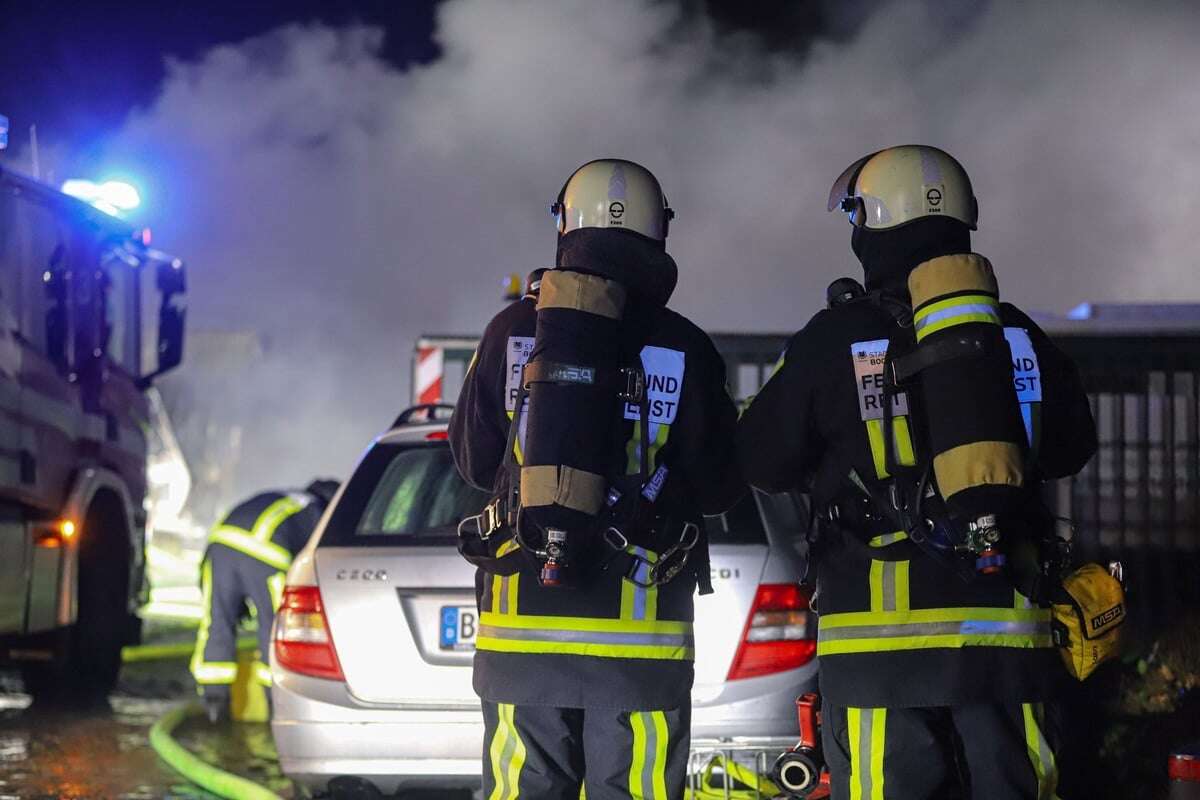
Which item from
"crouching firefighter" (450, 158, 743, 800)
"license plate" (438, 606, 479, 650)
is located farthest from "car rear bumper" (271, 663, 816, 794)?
"crouching firefighter" (450, 158, 743, 800)

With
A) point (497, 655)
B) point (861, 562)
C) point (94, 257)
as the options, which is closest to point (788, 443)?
point (861, 562)

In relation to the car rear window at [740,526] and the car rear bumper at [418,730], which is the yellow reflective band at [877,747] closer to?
the car rear bumper at [418,730]

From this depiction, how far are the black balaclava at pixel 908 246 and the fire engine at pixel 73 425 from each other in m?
5.70

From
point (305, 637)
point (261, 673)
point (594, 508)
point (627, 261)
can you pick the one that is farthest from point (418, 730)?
point (261, 673)

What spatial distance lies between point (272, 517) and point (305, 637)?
244 centimetres

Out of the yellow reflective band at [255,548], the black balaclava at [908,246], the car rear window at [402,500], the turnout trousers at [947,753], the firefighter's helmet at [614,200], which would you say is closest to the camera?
the turnout trousers at [947,753]

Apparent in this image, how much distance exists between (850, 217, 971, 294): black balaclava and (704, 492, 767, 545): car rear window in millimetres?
1685

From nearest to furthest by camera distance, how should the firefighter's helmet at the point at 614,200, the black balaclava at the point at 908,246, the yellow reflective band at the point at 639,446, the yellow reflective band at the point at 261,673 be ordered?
the black balaclava at the point at 908,246, the yellow reflective band at the point at 639,446, the firefighter's helmet at the point at 614,200, the yellow reflective band at the point at 261,673

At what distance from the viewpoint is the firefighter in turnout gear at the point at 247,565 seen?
24.9 feet

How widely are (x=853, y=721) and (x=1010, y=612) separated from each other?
15.5 inches

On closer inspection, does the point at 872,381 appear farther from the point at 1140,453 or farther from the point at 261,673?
the point at 1140,453

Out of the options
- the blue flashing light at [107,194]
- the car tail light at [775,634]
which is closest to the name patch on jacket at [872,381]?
the car tail light at [775,634]

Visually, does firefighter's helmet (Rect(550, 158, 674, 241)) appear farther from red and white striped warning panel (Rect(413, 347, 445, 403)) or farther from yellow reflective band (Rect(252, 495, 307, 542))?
red and white striped warning panel (Rect(413, 347, 445, 403))

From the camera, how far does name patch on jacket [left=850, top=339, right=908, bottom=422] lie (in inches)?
134
